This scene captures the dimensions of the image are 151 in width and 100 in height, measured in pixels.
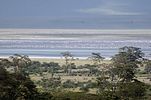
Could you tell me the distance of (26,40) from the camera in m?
96.2

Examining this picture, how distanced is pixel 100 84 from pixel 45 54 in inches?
1480

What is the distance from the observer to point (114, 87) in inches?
1267

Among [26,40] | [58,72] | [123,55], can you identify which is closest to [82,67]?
[58,72]

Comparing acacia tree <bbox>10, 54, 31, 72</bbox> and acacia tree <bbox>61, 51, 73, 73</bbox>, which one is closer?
acacia tree <bbox>10, 54, 31, 72</bbox>

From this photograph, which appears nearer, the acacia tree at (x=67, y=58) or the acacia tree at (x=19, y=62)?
the acacia tree at (x=19, y=62)

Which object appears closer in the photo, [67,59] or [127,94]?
[127,94]

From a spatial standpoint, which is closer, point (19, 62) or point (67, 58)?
point (19, 62)

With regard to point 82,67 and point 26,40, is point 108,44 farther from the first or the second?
point 82,67

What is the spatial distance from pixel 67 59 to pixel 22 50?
1661 cm

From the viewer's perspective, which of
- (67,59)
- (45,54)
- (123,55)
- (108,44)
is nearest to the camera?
(123,55)

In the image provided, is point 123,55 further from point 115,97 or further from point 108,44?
point 108,44

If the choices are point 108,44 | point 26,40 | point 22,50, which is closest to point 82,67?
point 22,50

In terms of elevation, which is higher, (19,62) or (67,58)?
(19,62)

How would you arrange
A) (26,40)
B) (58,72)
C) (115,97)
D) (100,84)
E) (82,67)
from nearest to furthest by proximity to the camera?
(115,97), (100,84), (58,72), (82,67), (26,40)
